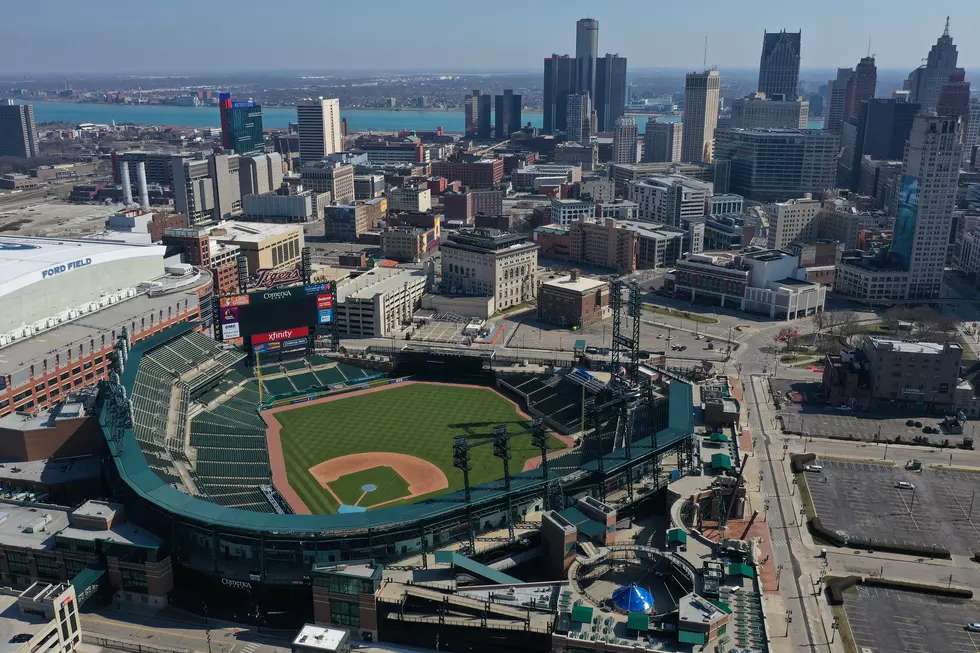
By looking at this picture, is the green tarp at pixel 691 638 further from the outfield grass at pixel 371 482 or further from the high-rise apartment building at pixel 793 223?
the high-rise apartment building at pixel 793 223

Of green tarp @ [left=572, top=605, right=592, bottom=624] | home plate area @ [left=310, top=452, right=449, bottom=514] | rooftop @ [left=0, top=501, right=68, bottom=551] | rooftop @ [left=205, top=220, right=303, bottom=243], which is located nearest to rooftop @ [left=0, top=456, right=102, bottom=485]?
rooftop @ [left=0, top=501, right=68, bottom=551]

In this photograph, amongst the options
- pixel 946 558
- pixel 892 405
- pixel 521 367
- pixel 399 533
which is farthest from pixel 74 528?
pixel 892 405

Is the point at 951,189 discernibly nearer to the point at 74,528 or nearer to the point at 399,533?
the point at 399,533

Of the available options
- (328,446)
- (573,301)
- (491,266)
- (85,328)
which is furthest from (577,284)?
(85,328)

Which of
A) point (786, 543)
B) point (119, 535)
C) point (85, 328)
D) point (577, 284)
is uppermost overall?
point (85, 328)

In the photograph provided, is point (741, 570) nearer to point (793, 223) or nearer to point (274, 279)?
point (274, 279)

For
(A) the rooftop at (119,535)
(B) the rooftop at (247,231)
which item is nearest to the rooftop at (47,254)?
(B) the rooftop at (247,231)

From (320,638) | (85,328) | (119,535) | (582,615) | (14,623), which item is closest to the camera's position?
(320,638)
